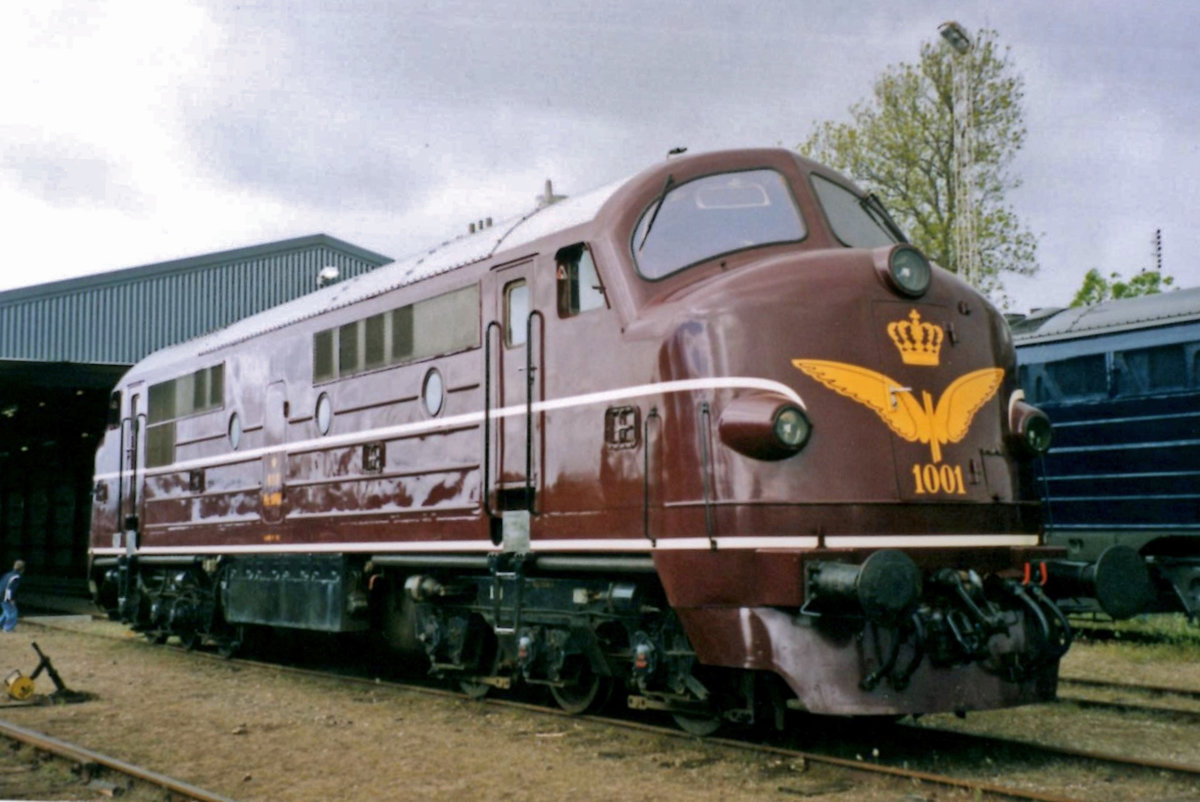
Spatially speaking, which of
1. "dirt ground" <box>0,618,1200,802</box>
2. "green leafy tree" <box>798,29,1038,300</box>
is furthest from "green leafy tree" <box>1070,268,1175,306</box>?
"dirt ground" <box>0,618,1200,802</box>

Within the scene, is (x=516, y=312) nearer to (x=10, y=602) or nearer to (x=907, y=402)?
(x=907, y=402)

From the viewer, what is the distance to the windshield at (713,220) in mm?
8172

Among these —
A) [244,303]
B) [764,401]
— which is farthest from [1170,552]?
[244,303]

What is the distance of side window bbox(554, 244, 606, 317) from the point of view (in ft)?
27.7

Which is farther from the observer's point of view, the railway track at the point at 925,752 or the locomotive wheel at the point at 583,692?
the locomotive wheel at the point at 583,692

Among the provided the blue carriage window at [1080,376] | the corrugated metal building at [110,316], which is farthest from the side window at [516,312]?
the corrugated metal building at [110,316]

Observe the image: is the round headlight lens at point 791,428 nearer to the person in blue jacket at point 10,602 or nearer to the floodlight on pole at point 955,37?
the floodlight on pole at point 955,37

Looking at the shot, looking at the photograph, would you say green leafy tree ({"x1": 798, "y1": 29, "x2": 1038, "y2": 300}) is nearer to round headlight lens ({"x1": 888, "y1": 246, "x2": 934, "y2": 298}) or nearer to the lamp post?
the lamp post

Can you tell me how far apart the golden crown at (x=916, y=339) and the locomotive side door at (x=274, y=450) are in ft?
22.5

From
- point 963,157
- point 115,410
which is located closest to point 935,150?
point 963,157

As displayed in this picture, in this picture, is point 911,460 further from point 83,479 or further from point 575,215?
point 83,479

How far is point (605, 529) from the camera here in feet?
26.6

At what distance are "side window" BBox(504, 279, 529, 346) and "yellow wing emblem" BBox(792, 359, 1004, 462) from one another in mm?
2496

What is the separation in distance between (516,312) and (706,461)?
251 cm
